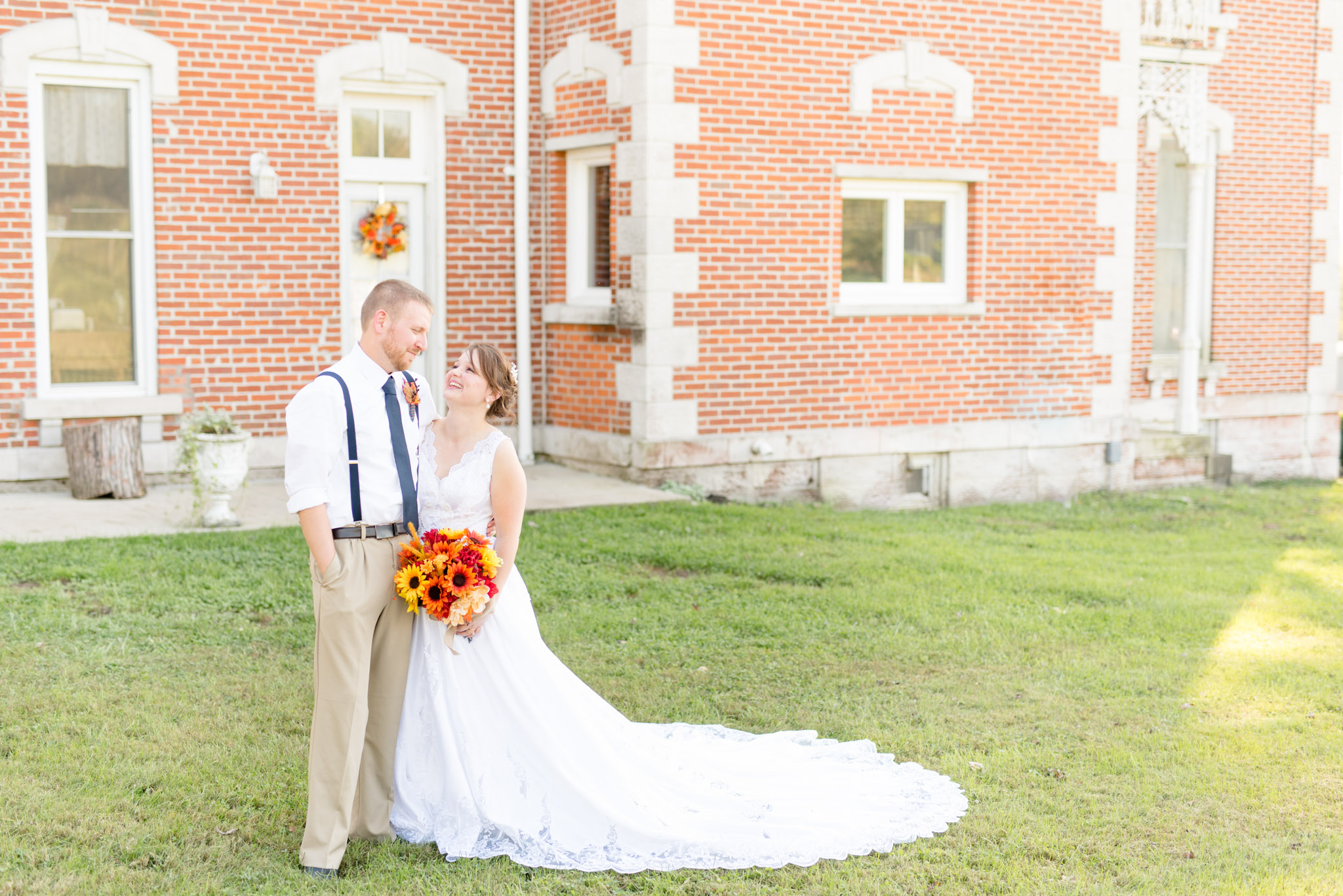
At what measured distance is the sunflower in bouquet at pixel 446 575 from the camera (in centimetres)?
440

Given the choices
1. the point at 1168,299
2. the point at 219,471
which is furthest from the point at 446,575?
the point at 1168,299

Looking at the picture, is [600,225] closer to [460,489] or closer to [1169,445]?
[1169,445]

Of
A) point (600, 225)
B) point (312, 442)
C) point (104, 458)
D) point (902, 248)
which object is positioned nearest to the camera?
point (312, 442)

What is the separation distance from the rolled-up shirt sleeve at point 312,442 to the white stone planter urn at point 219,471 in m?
5.15

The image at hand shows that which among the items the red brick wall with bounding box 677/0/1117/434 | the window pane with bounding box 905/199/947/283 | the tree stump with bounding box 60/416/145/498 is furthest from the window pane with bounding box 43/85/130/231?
the window pane with bounding box 905/199/947/283

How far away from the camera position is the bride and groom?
4.38m

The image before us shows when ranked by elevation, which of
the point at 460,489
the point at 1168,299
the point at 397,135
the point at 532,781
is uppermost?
the point at 397,135

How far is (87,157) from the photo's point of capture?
10312mm

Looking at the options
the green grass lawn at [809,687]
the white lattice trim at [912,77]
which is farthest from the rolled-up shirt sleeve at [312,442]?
the white lattice trim at [912,77]

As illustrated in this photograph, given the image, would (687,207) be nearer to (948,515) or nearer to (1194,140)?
(948,515)

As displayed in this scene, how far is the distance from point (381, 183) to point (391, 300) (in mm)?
7321

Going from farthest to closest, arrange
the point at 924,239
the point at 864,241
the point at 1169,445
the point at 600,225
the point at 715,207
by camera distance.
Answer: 1. the point at 1169,445
2. the point at 924,239
3. the point at 864,241
4. the point at 600,225
5. the point at 715,207

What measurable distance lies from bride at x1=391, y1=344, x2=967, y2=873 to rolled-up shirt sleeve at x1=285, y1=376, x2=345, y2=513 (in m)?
0.44

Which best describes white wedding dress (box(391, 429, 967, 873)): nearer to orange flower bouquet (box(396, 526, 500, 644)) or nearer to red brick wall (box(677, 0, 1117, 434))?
orange flower bouquet (box(396, 526, 500, 644))
